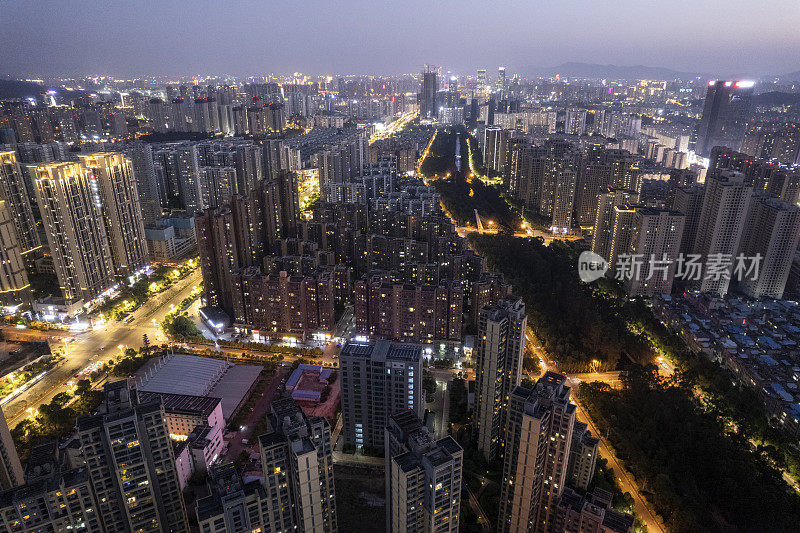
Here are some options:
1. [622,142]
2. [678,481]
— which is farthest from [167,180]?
[622,142]

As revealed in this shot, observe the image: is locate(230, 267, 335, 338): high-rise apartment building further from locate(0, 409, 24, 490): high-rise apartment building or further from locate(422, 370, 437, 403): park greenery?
locate(0, 409, 24, 490): high-rise apartment building

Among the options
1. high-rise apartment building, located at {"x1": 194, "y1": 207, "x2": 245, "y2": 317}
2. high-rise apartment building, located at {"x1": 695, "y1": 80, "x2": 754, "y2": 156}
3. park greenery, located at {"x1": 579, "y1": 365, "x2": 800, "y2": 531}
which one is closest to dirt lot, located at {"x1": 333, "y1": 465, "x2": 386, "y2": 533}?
park greenery, located at {"x1": 579, "y1": 365, "x2": 800, "y2": 531}

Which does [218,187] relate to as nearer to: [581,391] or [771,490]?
[581,391]

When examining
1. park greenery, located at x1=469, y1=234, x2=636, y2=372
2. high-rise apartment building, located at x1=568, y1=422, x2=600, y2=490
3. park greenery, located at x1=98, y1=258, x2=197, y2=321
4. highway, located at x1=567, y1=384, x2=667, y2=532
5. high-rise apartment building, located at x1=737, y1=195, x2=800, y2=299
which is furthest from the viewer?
high-rise apartment building, located at x1=737, y1=195, x2=800, y2=299

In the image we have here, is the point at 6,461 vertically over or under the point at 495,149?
under

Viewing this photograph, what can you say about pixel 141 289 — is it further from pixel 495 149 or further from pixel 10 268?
pixel 495 149

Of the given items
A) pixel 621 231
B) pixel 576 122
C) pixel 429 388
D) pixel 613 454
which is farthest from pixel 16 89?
pixel 613 454
